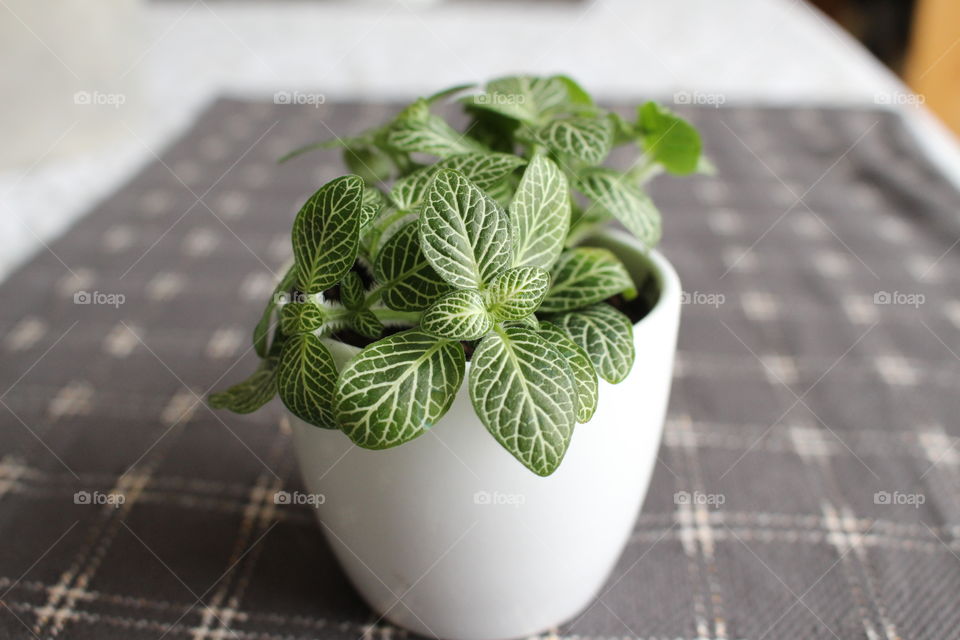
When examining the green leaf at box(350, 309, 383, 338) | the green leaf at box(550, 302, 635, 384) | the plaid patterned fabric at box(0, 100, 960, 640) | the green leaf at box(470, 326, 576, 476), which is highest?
the green leaf at box(350, 309, 383, 338)

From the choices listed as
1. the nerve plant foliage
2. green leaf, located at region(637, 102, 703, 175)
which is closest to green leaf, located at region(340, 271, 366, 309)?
the nerve plant foliage

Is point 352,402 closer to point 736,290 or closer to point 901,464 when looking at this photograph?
point 901,464

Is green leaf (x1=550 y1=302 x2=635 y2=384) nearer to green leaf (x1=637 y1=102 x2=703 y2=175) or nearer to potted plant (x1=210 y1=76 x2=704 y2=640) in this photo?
potted plant (x1=210 y1=76 x2=704 y2=640)

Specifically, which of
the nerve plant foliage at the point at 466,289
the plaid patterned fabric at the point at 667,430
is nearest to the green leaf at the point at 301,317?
the nerve plant foliage at the point at 466,289

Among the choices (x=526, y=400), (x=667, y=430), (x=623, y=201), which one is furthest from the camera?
(x=667, y=430)

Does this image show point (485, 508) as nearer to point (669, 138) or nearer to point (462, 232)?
point (462, 232)

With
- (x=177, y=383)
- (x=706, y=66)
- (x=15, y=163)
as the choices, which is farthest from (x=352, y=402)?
(x=706, y=66)

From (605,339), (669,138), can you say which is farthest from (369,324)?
(669,138)

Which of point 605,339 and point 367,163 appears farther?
point 367,163
